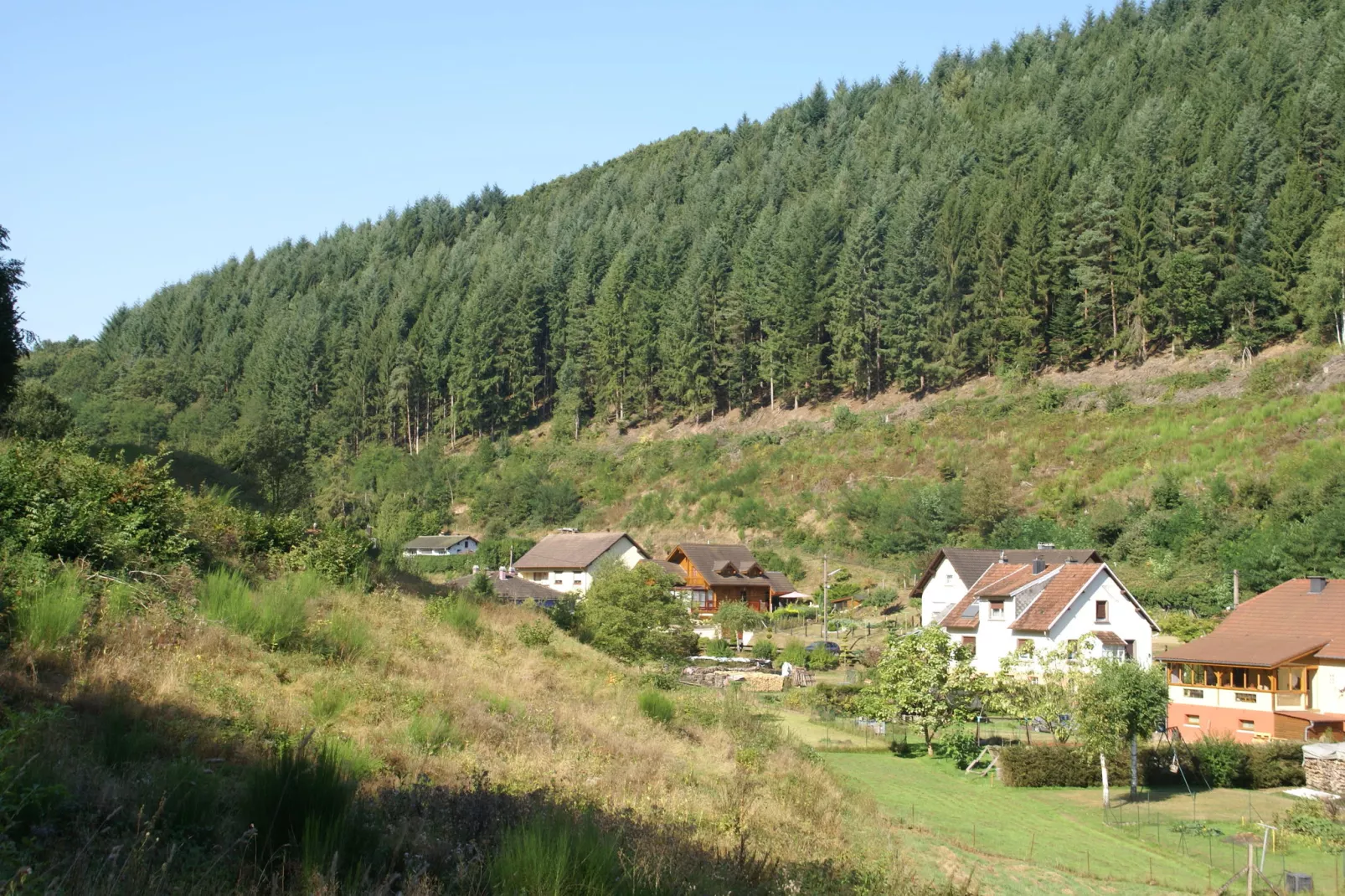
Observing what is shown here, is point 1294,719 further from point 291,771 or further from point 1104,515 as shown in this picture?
point 291,771

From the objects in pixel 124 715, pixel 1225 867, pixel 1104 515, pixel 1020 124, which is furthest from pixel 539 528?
pixel 124 715

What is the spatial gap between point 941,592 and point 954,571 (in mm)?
1535

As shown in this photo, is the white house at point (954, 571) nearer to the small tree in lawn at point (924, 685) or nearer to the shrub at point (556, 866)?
the small tree in lawn at point (924, 685)

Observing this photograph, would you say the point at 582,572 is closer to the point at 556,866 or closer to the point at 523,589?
the point at 523,589

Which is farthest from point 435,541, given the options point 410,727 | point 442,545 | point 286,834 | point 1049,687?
point 286,834

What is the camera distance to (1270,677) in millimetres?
35625

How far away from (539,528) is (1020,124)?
60408 millimetres

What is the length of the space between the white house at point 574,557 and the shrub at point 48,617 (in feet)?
180

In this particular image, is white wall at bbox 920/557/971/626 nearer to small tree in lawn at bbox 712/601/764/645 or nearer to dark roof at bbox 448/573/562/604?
small tree in lawn at bbox 712/601/764/645

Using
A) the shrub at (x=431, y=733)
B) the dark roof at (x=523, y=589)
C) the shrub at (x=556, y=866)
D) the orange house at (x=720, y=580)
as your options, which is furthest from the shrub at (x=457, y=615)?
the orange house at (x=720, y=580)

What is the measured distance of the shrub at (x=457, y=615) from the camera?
2100cm

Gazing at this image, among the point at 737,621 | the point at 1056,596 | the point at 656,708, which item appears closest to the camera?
the point at 656,708

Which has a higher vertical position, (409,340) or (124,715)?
(409,340)

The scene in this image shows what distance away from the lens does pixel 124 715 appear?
9.77m
